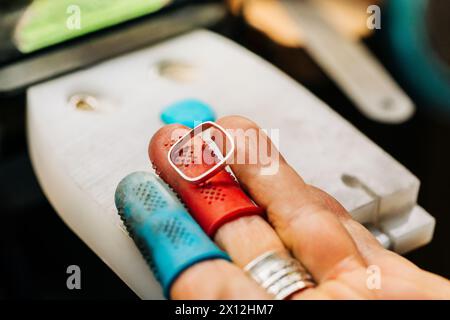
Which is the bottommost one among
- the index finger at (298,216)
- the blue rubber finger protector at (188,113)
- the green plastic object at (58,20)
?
the index finger at (298,216)

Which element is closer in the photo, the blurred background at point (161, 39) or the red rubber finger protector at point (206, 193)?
the red rubber finger protector at point (206, 193)

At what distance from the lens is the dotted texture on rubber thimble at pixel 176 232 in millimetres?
539

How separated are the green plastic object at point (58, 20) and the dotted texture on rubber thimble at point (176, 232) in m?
0.37

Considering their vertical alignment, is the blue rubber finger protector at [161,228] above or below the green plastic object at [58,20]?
below

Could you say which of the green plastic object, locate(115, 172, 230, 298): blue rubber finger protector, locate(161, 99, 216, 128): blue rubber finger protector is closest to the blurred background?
the green plastic object

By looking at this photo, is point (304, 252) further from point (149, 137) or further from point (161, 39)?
point (161, 39)

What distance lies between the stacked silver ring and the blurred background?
0.31 m

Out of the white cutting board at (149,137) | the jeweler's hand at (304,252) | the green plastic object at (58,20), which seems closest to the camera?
the jeweler's hand at (304,252)

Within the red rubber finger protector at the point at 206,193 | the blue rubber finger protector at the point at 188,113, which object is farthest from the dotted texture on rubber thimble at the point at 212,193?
the blue rubber finger protector at the point at 188,113

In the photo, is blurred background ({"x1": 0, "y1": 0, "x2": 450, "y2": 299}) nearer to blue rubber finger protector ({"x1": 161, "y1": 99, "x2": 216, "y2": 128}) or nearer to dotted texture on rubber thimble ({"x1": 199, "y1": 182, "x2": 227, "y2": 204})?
blue rubber finger protector ({"x1": 161, "y1": 99, "x2": 216, "y2": 128})

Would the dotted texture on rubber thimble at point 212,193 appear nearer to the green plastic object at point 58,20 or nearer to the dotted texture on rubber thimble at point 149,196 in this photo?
the dotted texture on rubber thimble at point 149,196

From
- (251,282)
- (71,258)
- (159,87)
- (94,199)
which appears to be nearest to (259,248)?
(251,282)

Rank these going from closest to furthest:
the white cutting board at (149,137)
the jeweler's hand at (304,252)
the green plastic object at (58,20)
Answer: the jeweler's hand at (304,252) → the white cutting board at (149,137) → the green plastic object at (58,20)

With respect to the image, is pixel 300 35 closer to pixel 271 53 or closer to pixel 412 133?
pixel 271 53
